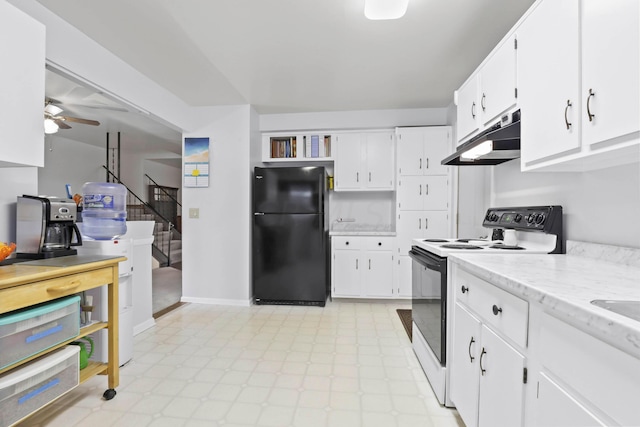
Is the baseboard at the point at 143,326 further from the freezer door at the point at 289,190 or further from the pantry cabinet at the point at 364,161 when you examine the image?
the pantry cabinet at the point at 364,161

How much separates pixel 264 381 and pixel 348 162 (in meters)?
2.77

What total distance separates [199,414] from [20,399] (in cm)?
81

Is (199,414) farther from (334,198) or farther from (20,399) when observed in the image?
(334,198)

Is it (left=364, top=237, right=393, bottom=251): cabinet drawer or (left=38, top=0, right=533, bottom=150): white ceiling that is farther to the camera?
(left=364, top=237, right=393, bottom=251): cabinet drawer

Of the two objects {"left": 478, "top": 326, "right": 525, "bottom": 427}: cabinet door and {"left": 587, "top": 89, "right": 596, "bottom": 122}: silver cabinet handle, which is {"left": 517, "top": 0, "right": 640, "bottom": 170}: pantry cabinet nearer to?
{"left": 587, "top": 89, "right": 596, "bottom": 122}: silver cabinet handle

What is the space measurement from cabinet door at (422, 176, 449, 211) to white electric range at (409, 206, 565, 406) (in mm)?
1357

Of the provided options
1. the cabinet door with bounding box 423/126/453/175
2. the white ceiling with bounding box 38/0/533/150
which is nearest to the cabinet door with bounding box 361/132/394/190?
the cabinet door with bounding box 423/126/453/175

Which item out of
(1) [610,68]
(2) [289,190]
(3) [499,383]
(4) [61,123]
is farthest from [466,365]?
(4) [61,123]

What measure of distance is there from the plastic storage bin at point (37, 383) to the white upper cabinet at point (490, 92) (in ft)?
9.10

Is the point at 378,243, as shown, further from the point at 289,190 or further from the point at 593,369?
the point at 593,369

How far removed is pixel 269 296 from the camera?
12.0 feet

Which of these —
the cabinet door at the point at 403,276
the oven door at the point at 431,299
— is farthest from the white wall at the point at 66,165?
the oven door at the point at 431,299

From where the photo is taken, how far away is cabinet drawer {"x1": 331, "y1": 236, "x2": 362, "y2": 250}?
3.75 metres

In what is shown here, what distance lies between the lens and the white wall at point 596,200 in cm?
128
